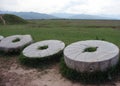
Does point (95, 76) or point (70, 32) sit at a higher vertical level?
point (95, 76)

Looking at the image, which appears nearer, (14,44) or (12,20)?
(14,44)

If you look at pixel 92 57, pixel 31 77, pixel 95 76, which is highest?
pixel 92 57

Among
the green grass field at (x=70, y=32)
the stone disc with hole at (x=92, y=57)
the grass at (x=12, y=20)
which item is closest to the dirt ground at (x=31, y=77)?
the stone disc with hole at (x=92, y=57)

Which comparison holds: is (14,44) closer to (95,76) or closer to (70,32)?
(95,76)

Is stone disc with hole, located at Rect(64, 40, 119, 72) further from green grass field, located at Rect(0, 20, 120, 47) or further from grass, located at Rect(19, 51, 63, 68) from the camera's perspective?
green grass field, located at Rect(0, 20, 120, 47)

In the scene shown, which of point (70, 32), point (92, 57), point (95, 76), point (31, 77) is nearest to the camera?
point (95, 76)

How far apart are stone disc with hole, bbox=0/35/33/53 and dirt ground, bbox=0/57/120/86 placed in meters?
1.30

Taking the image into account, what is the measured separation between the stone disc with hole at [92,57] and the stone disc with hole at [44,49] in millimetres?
1074

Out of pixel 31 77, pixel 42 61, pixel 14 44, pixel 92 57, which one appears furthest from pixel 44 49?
pixel 92 57

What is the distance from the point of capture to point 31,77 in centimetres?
691

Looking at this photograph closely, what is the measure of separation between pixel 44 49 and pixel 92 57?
277 cm

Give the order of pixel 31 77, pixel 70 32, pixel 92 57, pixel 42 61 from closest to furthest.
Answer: pixel 92 57 < pixel 31 77 < pixel 42 61 < pixel 70 32

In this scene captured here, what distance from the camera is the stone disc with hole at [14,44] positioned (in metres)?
9.60

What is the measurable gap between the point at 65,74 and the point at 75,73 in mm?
475
